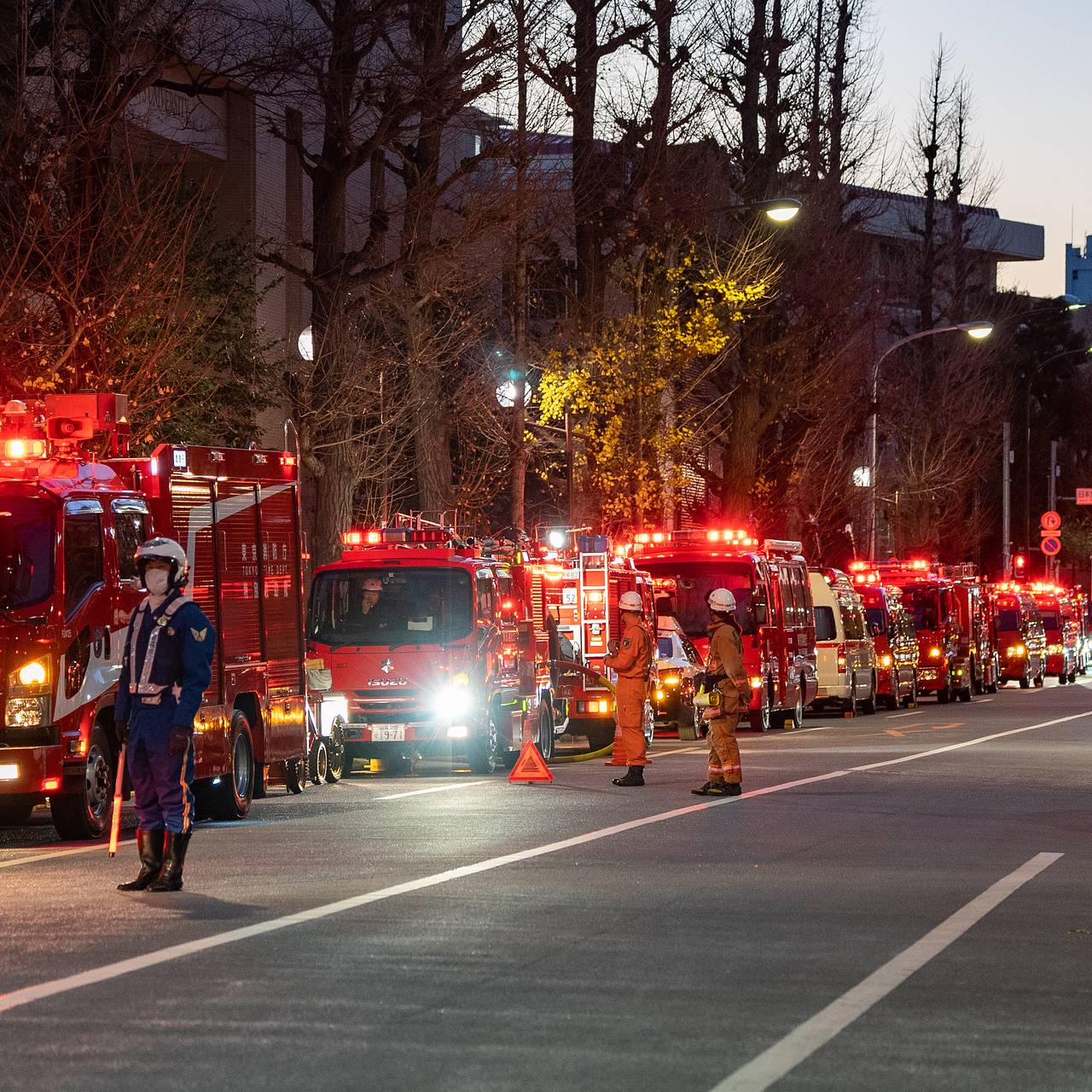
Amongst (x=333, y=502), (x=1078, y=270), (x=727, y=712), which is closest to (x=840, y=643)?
(x=333, y=502)

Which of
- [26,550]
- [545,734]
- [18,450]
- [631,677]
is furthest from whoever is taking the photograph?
[545,734]

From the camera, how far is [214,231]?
34656 millimetres

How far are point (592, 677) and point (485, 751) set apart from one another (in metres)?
4.79

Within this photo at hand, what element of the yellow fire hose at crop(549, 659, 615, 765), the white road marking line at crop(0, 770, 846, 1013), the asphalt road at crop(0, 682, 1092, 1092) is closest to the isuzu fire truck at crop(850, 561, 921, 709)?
the yellow fire hose at crop(549, 659, 615, 765)

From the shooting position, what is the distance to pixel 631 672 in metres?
21.6

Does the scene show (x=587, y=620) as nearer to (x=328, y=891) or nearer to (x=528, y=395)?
(x=528, y=395)

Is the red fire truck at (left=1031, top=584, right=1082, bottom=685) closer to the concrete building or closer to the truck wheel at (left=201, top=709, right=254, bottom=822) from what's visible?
the truck wheel at (left=201, top=709, right=254, bottom=822)

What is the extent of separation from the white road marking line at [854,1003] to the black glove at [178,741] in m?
4.20

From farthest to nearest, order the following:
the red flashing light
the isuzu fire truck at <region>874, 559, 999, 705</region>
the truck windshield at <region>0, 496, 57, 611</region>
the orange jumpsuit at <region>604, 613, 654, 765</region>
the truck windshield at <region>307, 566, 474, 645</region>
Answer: the isuzu fire truck at <region>874, 559, 999, 705</region> → the truck windshield at <region>307, 566, 474, 645</region> → the orange jumpsuit at <region>604, 613, 654, 765</region> → the red flashing light → the truck windshield at <region>0, 496, 57, 611</region>

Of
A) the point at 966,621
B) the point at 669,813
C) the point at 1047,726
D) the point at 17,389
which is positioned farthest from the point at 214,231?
the point at 966,621

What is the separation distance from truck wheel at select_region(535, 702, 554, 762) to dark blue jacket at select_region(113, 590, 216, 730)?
13.1 metres

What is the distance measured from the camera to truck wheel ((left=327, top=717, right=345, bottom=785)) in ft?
74.9

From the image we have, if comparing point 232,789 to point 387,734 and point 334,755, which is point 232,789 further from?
point 387,734

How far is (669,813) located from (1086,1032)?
9605 mm
